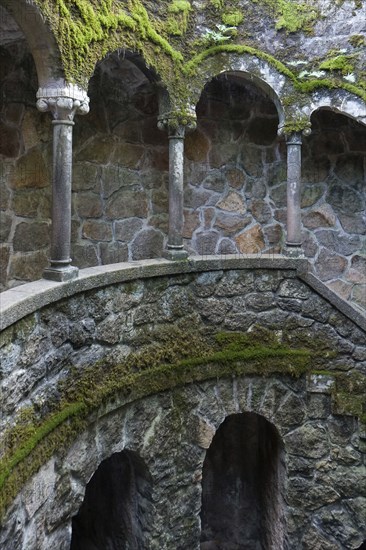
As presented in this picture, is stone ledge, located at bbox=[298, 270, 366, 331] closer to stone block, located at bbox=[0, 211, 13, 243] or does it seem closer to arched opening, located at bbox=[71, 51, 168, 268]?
arched opening, located at bbox=[71, 51, 168, 268]

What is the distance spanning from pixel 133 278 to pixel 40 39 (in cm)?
187

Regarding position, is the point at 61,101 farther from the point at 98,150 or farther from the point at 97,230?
the point at 97,230

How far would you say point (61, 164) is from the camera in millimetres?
3789

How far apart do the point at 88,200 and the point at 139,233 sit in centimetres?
71

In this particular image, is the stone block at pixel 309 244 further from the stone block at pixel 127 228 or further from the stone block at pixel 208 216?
the stone block at pixel 127 228

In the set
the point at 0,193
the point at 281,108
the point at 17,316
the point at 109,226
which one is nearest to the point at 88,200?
the point at 109,226

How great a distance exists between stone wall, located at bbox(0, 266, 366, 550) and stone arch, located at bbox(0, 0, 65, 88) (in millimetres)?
1558

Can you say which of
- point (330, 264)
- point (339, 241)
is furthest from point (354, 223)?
point (330, 264)

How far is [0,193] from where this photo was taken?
5.00 m

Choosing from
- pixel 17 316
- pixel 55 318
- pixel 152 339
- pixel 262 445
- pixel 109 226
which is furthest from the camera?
pixel 262 445

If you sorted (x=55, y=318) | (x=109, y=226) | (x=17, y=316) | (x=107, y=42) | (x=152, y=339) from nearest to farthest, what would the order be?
(x=17, y=316) < (x=55, y=318) < (x=107, y=42) < (x=152, y=339) < (x=109, y=226)

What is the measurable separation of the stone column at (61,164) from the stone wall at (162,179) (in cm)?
145

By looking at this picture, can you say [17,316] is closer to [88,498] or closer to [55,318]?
[55,318]

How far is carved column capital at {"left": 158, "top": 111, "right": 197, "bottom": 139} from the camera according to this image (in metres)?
4.87
